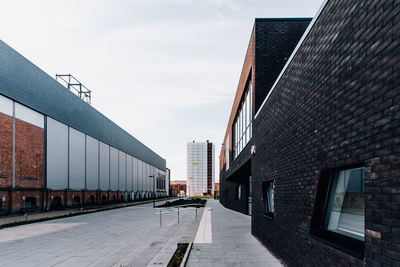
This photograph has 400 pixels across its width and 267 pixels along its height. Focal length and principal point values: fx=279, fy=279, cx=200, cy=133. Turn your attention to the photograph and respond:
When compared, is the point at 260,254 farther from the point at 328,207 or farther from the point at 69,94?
the point at 69,94

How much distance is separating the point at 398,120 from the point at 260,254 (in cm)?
660

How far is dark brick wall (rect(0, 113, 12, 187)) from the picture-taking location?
2070 cm

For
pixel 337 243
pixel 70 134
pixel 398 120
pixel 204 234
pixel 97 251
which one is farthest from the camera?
pixel 70 134

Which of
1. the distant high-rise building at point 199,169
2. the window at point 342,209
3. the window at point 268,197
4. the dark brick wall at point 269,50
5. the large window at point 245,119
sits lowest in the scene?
the distant high-rise building at point 199,169

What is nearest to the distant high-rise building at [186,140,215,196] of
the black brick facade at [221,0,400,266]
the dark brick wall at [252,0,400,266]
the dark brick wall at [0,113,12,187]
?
the dark brick wall at [0,113,12,187]

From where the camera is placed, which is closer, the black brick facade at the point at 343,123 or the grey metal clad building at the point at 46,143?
the black brick facade at the point at 343,123

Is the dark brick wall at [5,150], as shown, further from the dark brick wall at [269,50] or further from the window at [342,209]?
the window at [342,209]

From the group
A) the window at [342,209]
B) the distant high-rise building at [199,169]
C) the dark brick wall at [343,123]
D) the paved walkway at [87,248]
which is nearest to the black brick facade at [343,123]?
the dark brick wall at [343,123]

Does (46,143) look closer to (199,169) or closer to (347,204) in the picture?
(347,204)

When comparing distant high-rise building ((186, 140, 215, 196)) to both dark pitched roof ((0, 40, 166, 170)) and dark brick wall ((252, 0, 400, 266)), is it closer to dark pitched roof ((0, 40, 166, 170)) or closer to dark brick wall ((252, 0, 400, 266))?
dark pitched roof ((0, 40, 166, 170))

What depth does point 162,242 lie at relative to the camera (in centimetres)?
1033

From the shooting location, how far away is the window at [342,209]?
3.79m

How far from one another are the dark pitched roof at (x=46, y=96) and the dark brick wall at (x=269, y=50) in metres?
18.9

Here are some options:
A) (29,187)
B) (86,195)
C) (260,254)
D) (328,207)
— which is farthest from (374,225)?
(86,195)
